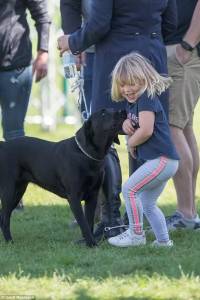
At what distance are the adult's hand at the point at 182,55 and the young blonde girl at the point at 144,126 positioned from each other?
25.7 inches

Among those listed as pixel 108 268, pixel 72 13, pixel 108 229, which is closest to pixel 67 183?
pixel 108 229

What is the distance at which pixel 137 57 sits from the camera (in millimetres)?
5398

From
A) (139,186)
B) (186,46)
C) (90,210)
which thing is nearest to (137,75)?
(139,186)

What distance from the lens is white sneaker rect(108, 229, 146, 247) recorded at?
18.3ft

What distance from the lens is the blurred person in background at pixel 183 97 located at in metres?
6.16

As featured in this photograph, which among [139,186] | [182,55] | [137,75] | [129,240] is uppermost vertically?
[137,75]

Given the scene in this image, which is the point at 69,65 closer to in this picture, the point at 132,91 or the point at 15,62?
the point at 15,62

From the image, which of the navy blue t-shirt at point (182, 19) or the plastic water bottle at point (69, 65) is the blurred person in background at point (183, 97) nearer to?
the navy blue t-shirt at point (182, 19)

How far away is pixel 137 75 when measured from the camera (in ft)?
17.5

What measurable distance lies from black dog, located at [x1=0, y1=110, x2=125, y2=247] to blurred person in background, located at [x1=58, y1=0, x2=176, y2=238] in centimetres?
34

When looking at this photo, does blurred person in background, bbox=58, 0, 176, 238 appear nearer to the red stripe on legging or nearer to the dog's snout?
the dog's snout

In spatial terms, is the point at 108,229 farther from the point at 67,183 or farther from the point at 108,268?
the point at 108,268

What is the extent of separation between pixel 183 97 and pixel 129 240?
1.24m

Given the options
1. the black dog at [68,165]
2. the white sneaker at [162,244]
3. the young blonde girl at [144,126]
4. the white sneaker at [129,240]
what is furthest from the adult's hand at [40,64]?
the white sneaker at [162,244]
